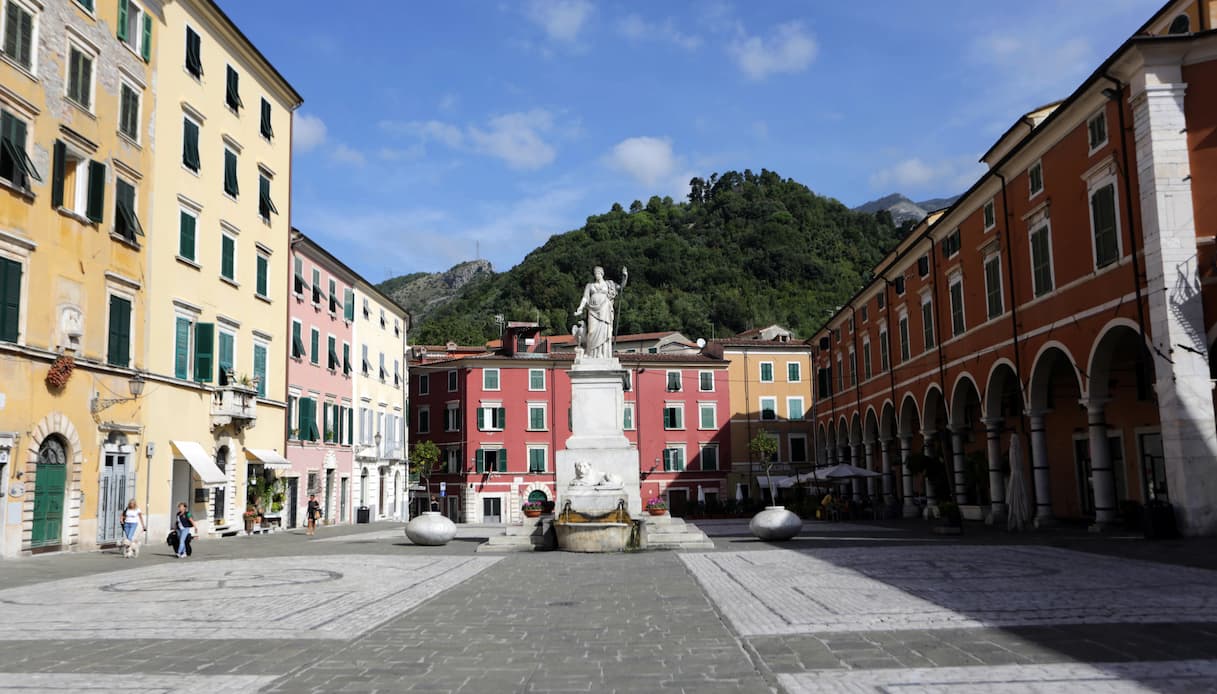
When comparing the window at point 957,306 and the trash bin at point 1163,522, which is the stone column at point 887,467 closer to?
the window at point 957,306

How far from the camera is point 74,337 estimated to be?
76.9 ft

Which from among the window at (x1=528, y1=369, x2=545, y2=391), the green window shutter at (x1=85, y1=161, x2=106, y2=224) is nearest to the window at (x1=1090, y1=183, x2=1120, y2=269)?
the green window shutter at (x1=85, y1=161, x2=106, y2=224)

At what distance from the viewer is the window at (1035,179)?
26.9m

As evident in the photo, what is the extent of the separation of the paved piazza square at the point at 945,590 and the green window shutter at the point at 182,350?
1850 cm

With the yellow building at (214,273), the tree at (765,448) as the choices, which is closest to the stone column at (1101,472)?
the yellow building at (214,273)

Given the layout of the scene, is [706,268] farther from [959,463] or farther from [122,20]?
[122,20]

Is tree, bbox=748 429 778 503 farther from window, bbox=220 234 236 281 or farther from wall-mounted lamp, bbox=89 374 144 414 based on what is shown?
wall-mounted lamp, bbox=89 374 144 414

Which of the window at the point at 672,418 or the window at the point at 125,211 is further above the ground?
the window at the point at 125,211

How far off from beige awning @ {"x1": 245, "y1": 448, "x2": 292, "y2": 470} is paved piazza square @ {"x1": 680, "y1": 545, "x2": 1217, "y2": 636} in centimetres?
2091

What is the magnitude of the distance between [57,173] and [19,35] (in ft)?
10.7

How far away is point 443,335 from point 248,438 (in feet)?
197

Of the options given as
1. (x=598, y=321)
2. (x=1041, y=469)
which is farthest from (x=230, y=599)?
(x=1041, y=469)

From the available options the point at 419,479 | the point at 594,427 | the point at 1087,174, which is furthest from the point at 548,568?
the point at 419,479

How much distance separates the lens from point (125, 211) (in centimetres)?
2602
